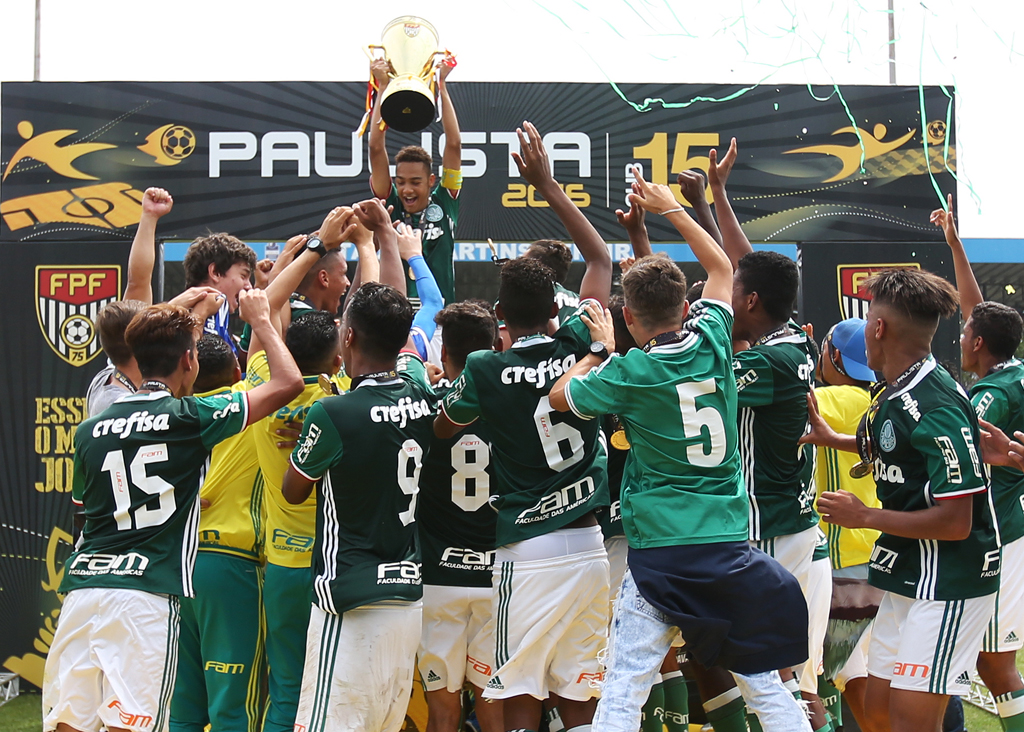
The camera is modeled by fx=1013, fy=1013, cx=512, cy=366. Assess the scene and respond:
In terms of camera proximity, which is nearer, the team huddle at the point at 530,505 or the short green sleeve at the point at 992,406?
the team huddle at the point at 530,505

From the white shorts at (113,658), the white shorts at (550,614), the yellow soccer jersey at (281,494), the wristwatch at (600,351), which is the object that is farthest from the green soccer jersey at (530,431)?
the white shorts at (113,658)

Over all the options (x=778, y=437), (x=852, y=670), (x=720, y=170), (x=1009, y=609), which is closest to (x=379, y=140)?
(x=720, y=170)

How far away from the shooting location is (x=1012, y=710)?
211 inches

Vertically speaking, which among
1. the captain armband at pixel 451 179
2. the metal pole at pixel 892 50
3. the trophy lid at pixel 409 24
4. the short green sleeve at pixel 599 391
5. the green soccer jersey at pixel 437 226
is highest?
the metal pole at pixel 892 50

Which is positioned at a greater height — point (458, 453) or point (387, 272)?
point (387, 272)

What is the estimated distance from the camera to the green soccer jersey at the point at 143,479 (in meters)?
4.29

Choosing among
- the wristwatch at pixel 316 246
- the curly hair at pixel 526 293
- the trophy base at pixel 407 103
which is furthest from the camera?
the trophy base at pixel 407 103

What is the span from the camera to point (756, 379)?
4.66m

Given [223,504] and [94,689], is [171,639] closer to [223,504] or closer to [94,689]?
[94,689]

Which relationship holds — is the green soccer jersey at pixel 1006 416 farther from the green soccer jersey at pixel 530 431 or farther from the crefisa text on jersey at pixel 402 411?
the crefisa text on jersey at pixel 402 411

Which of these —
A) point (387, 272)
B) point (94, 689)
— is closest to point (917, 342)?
point (387, 272)

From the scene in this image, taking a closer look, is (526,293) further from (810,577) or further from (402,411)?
(810,577)

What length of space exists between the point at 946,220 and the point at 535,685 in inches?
147

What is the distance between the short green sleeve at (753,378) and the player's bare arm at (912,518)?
619 millimetres
